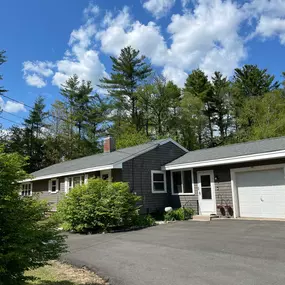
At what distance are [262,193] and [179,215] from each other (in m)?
4.05

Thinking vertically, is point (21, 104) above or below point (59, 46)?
below

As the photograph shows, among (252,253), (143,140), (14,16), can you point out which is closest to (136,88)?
(143,140)

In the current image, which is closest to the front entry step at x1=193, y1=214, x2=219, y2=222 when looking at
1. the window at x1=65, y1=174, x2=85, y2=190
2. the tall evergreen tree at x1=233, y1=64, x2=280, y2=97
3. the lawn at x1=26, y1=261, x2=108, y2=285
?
the window at x1=65, y1=174, x2=85, y2=190

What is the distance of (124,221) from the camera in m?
12.7

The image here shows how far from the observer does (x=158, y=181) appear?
1758 cm

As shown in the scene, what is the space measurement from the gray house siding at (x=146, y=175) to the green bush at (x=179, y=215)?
78.3 inches

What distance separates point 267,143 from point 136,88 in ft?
72.1

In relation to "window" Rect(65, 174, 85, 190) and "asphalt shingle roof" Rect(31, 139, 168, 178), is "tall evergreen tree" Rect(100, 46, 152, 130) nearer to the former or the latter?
"asphalt shingle roof" Rect(31, 139, 168, 178)

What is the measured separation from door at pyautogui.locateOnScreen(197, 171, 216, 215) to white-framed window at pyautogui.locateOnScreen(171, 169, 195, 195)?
586mm

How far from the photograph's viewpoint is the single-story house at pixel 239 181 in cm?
1289

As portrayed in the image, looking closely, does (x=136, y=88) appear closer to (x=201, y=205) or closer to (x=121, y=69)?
(x=121, y=69)

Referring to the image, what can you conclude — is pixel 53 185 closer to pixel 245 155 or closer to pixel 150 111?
pixel 245 155

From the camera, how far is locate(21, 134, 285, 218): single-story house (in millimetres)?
13086

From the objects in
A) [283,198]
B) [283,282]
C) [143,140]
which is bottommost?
[283,282]
